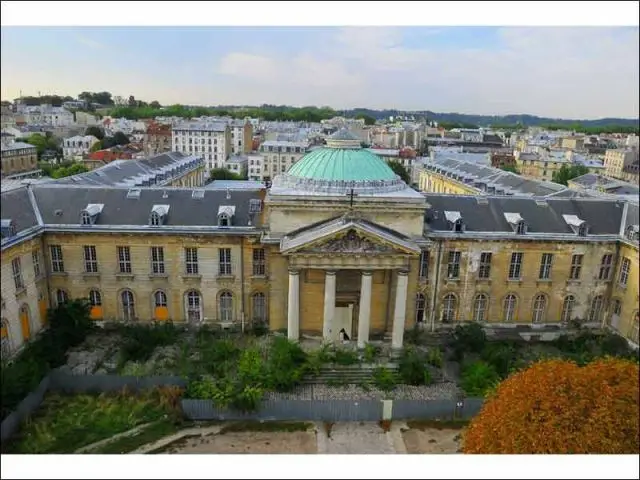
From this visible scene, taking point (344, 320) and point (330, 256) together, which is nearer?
point (330, 256)

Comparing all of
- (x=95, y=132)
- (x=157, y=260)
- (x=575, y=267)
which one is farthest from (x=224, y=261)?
(x=95, y=132)

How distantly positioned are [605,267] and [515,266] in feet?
23.3

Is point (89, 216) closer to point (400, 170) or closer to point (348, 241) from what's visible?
point (348, 241)

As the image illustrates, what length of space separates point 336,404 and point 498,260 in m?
17.6

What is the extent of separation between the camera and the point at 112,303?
38.6m

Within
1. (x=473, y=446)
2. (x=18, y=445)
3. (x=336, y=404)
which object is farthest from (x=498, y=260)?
(x=18, y=445)

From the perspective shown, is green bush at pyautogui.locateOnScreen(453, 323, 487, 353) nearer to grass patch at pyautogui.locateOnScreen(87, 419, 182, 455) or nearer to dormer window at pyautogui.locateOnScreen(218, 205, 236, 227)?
dormer window at pyautogui.locateOnScreen(218, 205, 236, 227)

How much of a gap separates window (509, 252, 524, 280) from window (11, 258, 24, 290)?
34.8m

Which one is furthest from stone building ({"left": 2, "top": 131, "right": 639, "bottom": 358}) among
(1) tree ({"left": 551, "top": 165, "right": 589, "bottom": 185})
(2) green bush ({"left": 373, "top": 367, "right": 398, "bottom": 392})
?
(1) tree ({"left": 551, "top": 165, "right": 589, "bottom": 185})

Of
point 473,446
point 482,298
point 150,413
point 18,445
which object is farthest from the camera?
point 482,298

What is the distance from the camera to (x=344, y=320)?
38625mm

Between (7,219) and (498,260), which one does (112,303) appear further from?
(498,260)

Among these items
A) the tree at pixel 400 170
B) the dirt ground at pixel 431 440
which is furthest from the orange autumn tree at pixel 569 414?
the tree at pixel 400 170

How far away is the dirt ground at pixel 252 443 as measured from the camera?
89.5ft
